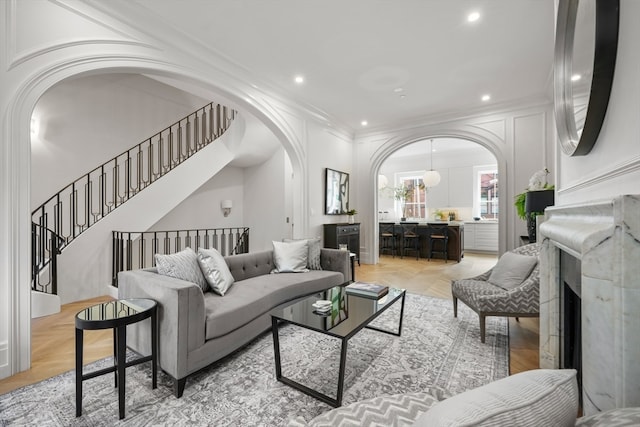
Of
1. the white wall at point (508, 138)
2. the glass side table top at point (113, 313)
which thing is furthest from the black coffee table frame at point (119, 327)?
the white wall at point (508, 138)

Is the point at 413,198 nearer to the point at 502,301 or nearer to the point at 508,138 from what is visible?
the point at 508,138

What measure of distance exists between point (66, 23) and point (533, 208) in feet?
16.1

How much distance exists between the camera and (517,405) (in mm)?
550

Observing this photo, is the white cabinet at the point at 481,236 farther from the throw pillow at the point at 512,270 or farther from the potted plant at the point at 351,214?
the throw pillow at the point at 512,270

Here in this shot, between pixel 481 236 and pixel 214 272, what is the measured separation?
26.0 feet

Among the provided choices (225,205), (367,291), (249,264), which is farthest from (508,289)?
(225,205)

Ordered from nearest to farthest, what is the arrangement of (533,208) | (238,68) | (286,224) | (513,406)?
Result: (513,406) < (533,208) < (238,68) < (286,224)

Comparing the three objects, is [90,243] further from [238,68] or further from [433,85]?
[433,85]

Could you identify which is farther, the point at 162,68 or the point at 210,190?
the point at 210,190

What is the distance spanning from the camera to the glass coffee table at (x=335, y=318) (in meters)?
1.74

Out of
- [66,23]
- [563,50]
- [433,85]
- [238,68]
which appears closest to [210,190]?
[238,68]

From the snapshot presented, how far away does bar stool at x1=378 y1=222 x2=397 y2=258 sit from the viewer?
25.1 ft

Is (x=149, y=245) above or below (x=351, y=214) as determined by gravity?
below

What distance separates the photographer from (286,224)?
666 cm
